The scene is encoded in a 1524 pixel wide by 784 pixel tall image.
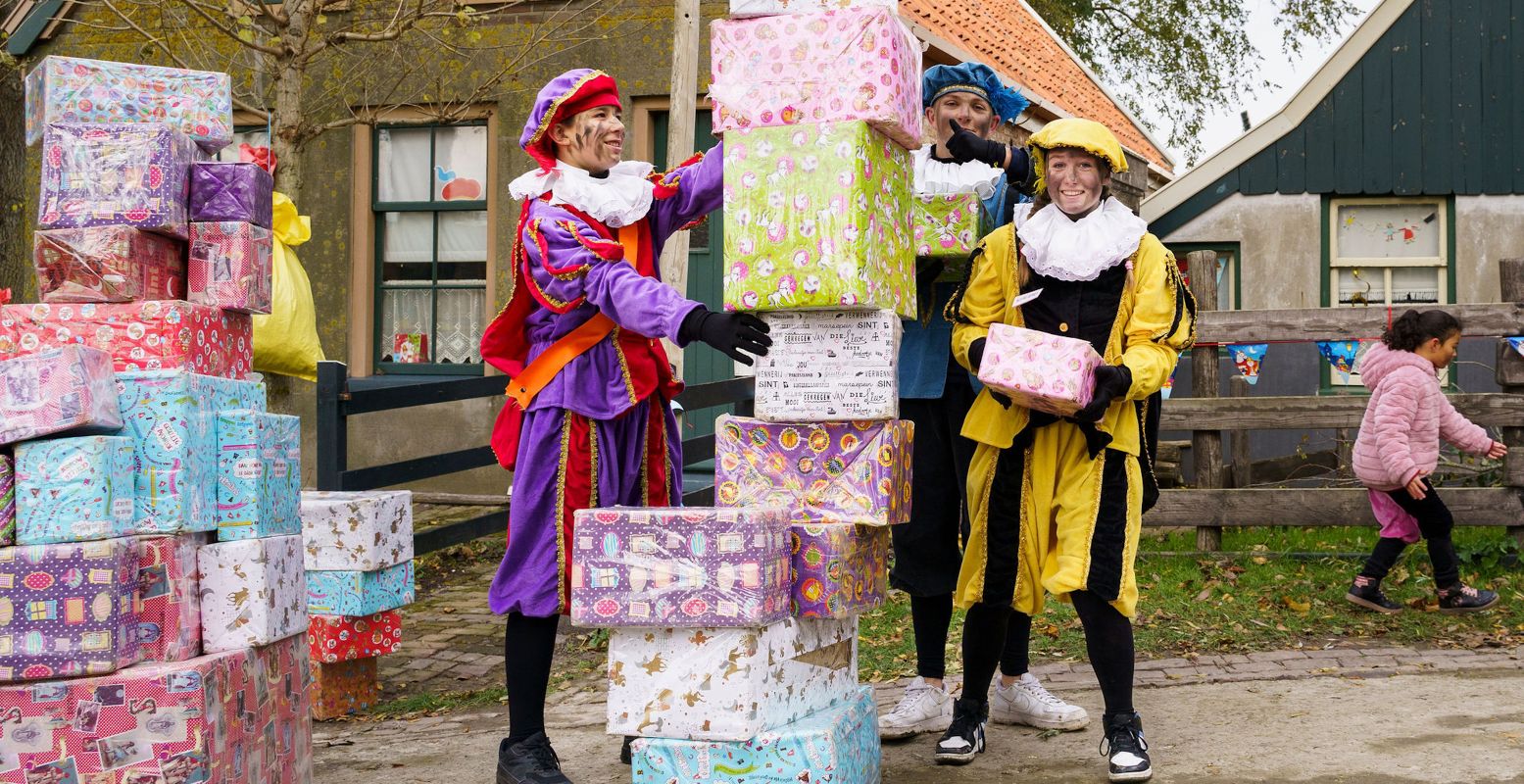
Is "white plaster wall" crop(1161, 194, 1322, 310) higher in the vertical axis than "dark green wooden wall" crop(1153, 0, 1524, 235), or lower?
lower

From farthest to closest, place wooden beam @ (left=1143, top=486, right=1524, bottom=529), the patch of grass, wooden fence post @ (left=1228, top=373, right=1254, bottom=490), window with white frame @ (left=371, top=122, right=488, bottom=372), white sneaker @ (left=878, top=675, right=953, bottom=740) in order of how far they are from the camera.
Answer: window with white frame @ (left=371, top=122, right=488, bottom=372), wooden fence post @ (left=1228, top=373, right=1254, bottom=490), wooden beam @ (left=1143, top=486, right=1524, bottom=529), the patch of grass, white sneaker @ (left=878, top=675, right=953, bottom=740)

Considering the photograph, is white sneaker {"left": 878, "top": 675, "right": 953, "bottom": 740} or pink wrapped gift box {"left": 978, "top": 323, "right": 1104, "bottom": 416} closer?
pink wrapped gift box {"left": 978, "top": 323, "right": 1104, "bottom": 416}

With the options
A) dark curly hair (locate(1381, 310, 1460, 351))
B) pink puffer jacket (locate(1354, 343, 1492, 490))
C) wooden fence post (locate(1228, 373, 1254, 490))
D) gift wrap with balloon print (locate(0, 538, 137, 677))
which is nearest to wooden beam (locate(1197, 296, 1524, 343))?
wooden fence post (locate(1228, 373, 1254, 490))

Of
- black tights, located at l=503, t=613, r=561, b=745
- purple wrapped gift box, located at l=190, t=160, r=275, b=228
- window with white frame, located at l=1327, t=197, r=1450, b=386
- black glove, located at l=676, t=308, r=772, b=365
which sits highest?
window with white frame, located at l=1327, t=197, r=1450, b=386

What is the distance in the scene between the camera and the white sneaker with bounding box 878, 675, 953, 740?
14.2 feet

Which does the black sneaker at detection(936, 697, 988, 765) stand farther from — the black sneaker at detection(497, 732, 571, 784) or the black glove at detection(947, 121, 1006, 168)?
the black glove at detection(947, 121, 1006, 168)

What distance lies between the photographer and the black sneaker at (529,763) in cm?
376

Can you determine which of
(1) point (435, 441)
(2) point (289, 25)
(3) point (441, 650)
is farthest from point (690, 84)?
(1) point (435, 441)

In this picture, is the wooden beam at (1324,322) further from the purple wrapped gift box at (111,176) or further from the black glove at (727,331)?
the purple wrapped gift box at (111,176)

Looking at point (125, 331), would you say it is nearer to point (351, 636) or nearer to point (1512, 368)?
point (351, 636)

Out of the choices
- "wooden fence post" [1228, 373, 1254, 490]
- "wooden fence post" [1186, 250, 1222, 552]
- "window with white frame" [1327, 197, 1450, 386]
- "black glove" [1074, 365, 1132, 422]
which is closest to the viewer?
"black glove" [1074, 365, 1132, 422]

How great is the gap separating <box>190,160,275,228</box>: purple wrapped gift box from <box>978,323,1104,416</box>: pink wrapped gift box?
2038 mm

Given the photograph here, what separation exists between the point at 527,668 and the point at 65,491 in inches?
48.4

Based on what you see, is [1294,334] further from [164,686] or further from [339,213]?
[339,213]
